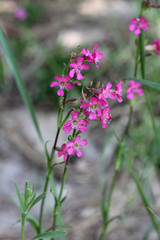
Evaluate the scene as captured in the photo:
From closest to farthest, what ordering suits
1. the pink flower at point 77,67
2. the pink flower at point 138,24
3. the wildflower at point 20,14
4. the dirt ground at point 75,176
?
the pink flower at point 77,67 < the pink flower at point 138,24 < the dirt ground at point 75,176 < the wildflower at point 20,14

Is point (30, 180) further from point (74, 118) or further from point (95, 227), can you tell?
point (74, 118)

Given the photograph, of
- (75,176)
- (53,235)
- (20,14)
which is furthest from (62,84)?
(20,14)

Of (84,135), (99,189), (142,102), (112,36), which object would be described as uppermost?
(112,36)

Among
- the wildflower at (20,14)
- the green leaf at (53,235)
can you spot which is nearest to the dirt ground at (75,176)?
the green leaf at (53,235)

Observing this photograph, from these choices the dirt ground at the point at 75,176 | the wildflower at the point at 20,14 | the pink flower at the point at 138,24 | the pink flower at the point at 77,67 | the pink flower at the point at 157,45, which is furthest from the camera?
the wildflower at the point at 20,14

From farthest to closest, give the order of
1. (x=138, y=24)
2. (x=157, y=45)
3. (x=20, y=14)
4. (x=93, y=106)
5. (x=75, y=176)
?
(x=20, y=14)
(x=75, y=176)
(x=157, y=45)
(x=138, y=24)
(x=93, y=106)

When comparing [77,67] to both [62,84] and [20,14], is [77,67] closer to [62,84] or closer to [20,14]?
[62,84]

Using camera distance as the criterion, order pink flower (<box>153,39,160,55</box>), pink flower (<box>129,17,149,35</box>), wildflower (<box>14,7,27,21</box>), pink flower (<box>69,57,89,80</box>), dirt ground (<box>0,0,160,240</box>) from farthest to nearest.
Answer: wildflower (<box>14,7,27,21</box>)
dirt ground (<box>0,0,160,240</box>)
pink flower (<box>153,39,160,55</box>)
pink flower (<box>129,17,149,35</box>)
pink flower (<box>69,57,89,80</box>)

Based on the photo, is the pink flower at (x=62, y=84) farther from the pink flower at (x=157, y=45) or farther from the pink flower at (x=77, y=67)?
the pink flower at (x=157, y=45)

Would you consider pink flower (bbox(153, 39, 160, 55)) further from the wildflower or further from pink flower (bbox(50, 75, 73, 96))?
the wildflower

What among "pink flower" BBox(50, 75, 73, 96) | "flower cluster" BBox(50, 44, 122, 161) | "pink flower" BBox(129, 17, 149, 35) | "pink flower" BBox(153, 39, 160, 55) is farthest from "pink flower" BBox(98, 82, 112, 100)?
"pink flower" BBox(153, 39, 160, 55)

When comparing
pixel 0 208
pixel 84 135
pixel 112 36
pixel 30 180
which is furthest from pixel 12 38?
pixel 0 208
